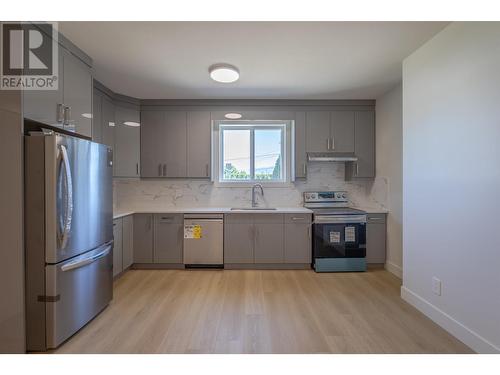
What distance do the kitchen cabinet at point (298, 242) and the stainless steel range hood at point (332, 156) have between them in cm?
87

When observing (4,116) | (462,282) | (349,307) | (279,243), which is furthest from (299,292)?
(4,116)

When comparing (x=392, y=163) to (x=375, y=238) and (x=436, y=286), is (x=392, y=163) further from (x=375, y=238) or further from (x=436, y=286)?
(x=436, y=286)

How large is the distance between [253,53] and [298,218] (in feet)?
6.98

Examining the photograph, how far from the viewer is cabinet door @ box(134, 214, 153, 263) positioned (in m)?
3.49

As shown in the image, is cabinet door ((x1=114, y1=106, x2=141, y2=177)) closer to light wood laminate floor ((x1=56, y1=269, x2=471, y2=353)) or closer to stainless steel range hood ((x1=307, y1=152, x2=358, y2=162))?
light wood laminate floor ((x1=56, y1=269, x2=471, y2=353))

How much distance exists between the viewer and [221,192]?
403 cm

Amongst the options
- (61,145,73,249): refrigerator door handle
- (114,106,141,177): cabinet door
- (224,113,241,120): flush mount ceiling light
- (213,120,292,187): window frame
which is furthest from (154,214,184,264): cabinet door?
(61,145,73,249): refrigerator door handle

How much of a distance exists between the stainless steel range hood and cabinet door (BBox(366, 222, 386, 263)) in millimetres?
982

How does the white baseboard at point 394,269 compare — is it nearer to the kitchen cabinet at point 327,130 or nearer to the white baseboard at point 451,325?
the white baseboard at point 451,325

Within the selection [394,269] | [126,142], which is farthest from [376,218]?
[126,142]

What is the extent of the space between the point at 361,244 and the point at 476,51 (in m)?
2.40

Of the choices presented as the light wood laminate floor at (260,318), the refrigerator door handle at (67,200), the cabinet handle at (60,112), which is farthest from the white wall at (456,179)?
the cabinet handle at (60,112)

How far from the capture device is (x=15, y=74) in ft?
5.50
